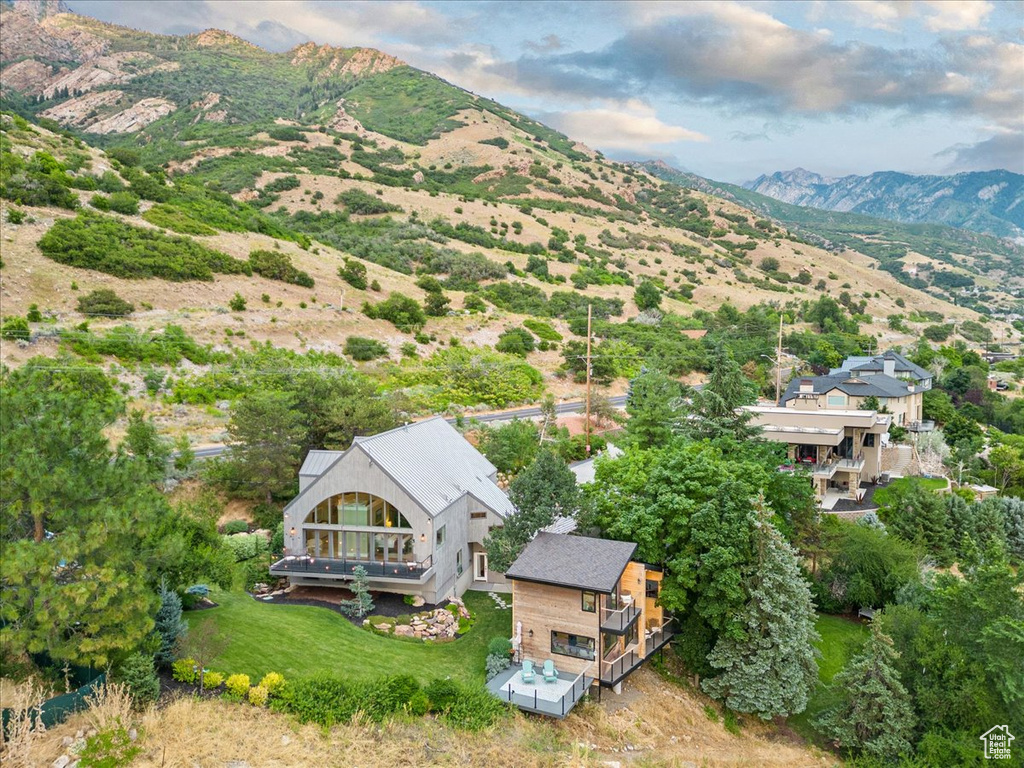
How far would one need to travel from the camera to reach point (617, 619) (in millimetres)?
20984

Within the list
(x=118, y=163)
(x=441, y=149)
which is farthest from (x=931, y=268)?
(x=118, y=163)

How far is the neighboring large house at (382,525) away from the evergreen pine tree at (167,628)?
6705 mm

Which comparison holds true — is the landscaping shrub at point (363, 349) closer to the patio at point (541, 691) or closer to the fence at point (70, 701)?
the patio at point (541, 691)

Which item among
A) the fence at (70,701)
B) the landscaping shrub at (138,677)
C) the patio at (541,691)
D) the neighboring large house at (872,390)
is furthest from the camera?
the neighboring large house at (872,390)

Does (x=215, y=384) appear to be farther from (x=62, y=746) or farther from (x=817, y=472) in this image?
(x=817, y=472)

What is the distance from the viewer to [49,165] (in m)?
59.0

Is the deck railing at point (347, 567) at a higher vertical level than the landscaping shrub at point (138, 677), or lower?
lower

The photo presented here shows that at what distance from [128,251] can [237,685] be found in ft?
152

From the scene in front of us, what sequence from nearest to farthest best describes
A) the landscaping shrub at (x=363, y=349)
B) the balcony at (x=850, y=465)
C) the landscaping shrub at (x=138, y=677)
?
1. the landscaping shrub at (x=138, y=677)
2. the balcony at (x=850, y=465)
3. the landscaping shrub at (x=363, y=349)

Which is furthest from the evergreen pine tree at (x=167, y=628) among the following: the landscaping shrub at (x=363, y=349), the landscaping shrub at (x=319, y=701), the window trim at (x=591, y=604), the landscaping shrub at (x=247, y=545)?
the landscaping shrub at (x=363, y=349)

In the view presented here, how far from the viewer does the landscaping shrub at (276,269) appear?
2363 inches

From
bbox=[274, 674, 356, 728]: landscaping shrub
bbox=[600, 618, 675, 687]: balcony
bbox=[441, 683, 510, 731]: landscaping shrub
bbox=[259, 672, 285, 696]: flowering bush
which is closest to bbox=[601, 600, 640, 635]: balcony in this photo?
bbox=[600, 618, 675, 687]: balcony

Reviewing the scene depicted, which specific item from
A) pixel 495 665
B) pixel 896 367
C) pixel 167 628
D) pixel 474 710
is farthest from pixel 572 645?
pixel 896 367

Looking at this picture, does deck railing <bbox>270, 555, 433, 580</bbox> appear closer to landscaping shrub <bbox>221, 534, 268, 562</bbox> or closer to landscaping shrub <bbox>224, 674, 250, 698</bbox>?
landscaping shrub <bbox>221, 534, 268, 562</bbox>
